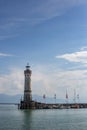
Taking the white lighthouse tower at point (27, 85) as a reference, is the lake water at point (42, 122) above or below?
below

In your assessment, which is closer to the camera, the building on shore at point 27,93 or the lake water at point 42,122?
the lake water at point 42,122

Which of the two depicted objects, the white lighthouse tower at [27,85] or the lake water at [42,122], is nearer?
the lake water at [42,122]

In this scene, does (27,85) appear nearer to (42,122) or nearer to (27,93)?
(27,93)

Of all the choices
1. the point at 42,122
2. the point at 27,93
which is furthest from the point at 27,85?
the point at 42,122

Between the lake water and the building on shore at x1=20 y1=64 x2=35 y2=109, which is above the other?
the building on shore at x1=20 y1=64 x2=35 y2=109

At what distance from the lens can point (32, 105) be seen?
163750 millimetres

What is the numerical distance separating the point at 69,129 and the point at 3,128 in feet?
41.4

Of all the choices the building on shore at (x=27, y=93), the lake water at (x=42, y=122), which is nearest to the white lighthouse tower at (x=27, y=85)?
the building on shore at (x=27, y=93)

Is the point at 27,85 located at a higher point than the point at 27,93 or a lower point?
higher

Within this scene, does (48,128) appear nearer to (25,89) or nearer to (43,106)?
(25,89)

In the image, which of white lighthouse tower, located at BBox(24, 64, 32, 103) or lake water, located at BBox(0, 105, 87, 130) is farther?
white lighthouse tower, located at BBox(24, 64, 32, 103)

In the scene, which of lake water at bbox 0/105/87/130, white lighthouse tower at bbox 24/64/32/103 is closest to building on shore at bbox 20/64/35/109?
white lighthouse tower at bbox 24/64/32/103

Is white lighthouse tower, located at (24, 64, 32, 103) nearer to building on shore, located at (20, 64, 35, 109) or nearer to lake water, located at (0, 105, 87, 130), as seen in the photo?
building on shore, located at (20, 64, 35, 109)

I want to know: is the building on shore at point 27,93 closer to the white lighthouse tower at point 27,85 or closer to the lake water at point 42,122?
the white lighthouse tower at point 27,85
